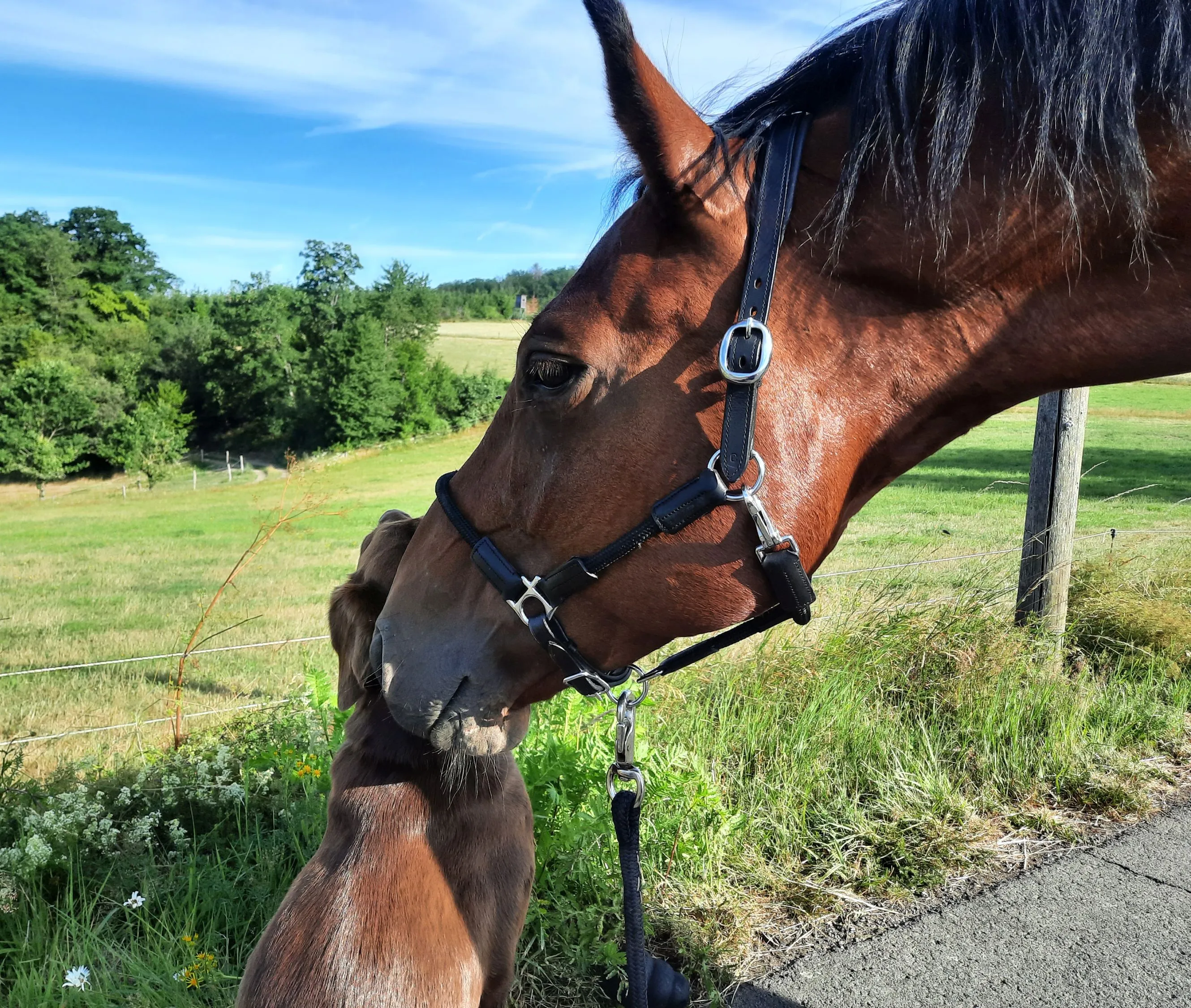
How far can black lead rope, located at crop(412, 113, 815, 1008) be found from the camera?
4.40 feet

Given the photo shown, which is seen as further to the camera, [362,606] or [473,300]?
[473,300]

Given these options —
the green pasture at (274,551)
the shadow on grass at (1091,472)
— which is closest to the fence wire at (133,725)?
the green pasture at (274,551)

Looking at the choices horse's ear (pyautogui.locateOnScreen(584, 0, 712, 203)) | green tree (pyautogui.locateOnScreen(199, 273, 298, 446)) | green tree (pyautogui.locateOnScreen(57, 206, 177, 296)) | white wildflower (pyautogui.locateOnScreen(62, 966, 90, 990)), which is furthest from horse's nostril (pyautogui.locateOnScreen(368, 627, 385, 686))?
green tree (pyautogui.locateOnScreen(57, 206, 177, 296))

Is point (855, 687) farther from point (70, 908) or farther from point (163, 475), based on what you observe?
point (163, 475)

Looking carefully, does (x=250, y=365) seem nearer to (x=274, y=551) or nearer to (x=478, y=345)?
(x=478, y=345)

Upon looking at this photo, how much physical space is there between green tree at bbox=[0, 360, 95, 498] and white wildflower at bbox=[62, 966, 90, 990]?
45.9m

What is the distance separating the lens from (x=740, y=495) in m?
1.36

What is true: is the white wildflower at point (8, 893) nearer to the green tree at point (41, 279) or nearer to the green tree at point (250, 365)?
the green tree at point (250, 365)

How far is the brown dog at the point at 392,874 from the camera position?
1.55 meters

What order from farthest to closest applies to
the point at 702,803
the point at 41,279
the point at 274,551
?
the point at 41,279, the point at 274,551, the point at 702,803

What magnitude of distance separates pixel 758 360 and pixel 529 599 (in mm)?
626

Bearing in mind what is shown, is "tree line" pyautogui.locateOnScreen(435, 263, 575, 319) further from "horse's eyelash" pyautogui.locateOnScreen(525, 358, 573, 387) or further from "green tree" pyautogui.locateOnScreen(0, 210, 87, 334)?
"horse's eyelash" pyautogui.locateOnScreen(525, 358, 573, 387)

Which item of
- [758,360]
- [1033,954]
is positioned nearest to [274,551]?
[1033,954]

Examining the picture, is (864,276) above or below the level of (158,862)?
above
